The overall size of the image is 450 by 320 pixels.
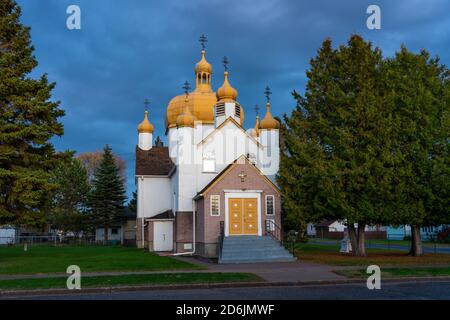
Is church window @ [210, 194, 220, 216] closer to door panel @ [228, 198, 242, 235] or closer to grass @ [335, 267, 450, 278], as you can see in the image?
door panel @ [228, 198, 242, 235]

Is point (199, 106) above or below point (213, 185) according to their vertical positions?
above

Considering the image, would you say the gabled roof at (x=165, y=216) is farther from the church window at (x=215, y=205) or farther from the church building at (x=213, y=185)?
the church window at (x=215, y=205)

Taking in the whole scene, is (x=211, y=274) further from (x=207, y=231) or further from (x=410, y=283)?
(x=207, y=231)

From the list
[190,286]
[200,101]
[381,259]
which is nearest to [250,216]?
[381,259]

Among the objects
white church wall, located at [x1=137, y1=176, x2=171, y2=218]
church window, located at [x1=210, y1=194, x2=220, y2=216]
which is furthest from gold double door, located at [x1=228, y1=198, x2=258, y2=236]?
white church wall, located at [x1=137, y1=176, x2=171, y2=218]

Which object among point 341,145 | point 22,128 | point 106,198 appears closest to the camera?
point 22,128

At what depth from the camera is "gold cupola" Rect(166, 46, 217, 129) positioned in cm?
4141

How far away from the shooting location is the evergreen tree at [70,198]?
59.5 meters

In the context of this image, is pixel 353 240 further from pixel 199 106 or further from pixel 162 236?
pixel 199 106

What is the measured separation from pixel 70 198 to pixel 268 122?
37.9 m

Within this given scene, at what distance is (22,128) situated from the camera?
24.2m

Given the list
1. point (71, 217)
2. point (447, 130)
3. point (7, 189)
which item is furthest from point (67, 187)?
point (447, 130)

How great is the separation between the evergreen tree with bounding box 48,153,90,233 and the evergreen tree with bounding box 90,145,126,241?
6.68 meters
